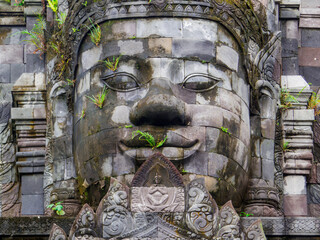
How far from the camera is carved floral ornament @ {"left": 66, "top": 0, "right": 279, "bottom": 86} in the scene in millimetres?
27938

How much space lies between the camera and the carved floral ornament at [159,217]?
25.5 m

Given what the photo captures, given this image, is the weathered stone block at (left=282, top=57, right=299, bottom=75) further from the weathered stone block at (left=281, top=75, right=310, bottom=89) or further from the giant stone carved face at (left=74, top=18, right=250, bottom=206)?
the giant stone carved face at (left=74, top=18, right=250, bottom=206)

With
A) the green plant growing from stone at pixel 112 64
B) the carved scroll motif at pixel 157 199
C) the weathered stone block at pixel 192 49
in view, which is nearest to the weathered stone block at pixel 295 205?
the weathered stone block at pixel 192 49

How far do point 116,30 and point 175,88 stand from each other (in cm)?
173

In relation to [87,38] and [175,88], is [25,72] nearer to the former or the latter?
[87,38]

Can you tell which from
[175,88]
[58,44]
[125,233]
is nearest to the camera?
[125,233]

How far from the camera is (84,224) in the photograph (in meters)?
25.5

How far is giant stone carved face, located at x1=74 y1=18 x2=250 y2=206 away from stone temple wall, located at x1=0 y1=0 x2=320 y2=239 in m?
0.15

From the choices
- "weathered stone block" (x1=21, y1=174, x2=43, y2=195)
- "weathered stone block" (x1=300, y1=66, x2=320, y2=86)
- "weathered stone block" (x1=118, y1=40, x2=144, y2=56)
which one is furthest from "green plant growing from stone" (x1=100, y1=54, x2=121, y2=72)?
"weathered stone block" (x1=300, y1=66, x2=320, y2=86)

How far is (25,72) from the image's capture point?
A: 29953 mm

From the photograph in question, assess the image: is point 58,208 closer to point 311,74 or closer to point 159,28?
point 159,28

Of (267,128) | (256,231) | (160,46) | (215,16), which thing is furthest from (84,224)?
(215,16)

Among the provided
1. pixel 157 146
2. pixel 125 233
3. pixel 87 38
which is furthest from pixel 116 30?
pixel 125 233

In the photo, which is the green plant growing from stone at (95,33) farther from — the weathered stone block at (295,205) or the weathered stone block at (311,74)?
the weathered stone block at (311,74)
